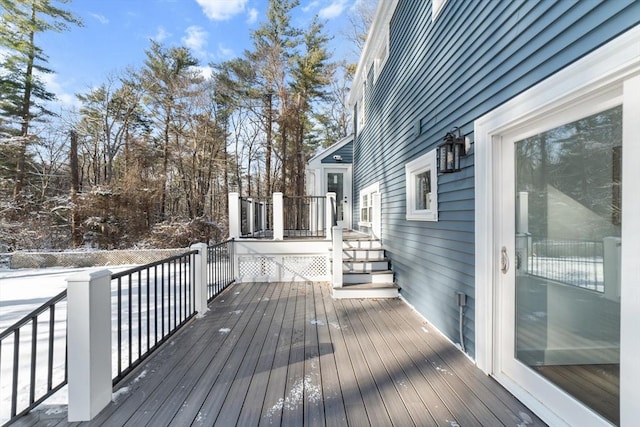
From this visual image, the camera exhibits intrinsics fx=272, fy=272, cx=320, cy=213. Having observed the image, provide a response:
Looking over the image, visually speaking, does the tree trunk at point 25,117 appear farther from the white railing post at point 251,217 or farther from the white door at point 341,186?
the white door at point 341,186

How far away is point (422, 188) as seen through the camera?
12.0 feet

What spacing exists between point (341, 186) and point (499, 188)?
21.4 ft

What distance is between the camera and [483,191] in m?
2.21

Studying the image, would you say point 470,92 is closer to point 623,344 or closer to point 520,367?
point 623,344

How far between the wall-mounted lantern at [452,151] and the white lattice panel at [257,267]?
382cm

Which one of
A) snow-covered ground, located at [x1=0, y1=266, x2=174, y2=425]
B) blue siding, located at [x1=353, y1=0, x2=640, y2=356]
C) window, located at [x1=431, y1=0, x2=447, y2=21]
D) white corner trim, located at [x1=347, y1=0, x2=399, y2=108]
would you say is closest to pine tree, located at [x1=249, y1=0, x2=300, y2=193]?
white corner trim, located at [x1=347, y1=0, x2=399, y2=108]

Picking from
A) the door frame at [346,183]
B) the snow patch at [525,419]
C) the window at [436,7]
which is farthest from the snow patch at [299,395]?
the door frame at [346,183]

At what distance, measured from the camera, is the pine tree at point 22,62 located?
10.1 m

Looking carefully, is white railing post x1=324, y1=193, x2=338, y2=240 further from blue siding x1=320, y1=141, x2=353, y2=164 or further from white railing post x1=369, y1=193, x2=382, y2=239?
blue siding x1=320, y1=141, x2=353, y2=164

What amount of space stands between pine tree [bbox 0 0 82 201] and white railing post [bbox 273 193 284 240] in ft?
37.1

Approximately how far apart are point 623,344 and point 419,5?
162 inches

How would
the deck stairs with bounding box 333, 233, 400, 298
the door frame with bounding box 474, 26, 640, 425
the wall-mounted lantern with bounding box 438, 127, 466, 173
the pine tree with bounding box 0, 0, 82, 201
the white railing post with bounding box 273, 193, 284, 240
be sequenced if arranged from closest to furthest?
the door frame with bounding box 474, 26, 640, 425 < the wall-mounted lantern with bounding box 438, 127, 466, 173 < the deck stairs with bounding box 333, 233, 400, 298 < the white railing post with bounding box 273, 193, 284, 240 < the pine tree with bounding box 0, 0, 82, 201

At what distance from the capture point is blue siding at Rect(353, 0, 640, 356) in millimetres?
1573

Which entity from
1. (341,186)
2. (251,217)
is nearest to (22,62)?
(251,217)
